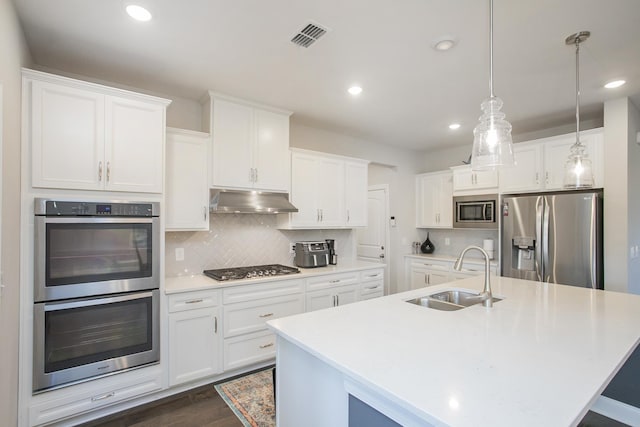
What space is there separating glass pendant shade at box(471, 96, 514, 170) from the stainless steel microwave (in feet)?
9.59

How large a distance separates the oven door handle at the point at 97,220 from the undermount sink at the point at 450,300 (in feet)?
6.87

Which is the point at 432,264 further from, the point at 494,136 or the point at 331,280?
the point at 494,136

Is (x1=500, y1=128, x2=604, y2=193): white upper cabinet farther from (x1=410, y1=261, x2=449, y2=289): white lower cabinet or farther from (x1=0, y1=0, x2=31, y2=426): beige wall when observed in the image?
(x1=0, y1=0, x2=31, y2=426): beige wall

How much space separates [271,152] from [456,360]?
271 centimetres

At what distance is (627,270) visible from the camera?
10.1 ft

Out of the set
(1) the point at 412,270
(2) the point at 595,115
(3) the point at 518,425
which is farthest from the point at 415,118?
(3) the point at 518,425

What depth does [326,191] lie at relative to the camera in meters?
3.90

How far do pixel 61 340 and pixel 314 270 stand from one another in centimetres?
227

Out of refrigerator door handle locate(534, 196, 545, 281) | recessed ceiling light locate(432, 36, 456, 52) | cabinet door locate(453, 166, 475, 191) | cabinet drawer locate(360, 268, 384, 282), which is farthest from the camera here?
cabinet door locate(453, 166, 475, 191)

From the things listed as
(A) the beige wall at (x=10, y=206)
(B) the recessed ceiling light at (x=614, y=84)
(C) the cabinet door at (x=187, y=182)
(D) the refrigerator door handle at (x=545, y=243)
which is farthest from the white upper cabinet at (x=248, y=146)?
(B) the recessed ceiling light at (x=614, y=84)

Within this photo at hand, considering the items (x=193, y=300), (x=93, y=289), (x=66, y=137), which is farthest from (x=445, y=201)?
(x=66, y=137)

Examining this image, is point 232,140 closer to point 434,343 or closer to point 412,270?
point 434,343

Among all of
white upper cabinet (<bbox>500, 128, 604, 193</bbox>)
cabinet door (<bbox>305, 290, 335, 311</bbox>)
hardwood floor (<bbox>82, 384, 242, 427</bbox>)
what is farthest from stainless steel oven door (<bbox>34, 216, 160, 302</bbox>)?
white upper cabinet (<bbox>500, 128, 604, 193</bbox>)

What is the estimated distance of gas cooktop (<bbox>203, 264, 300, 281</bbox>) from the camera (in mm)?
2965
